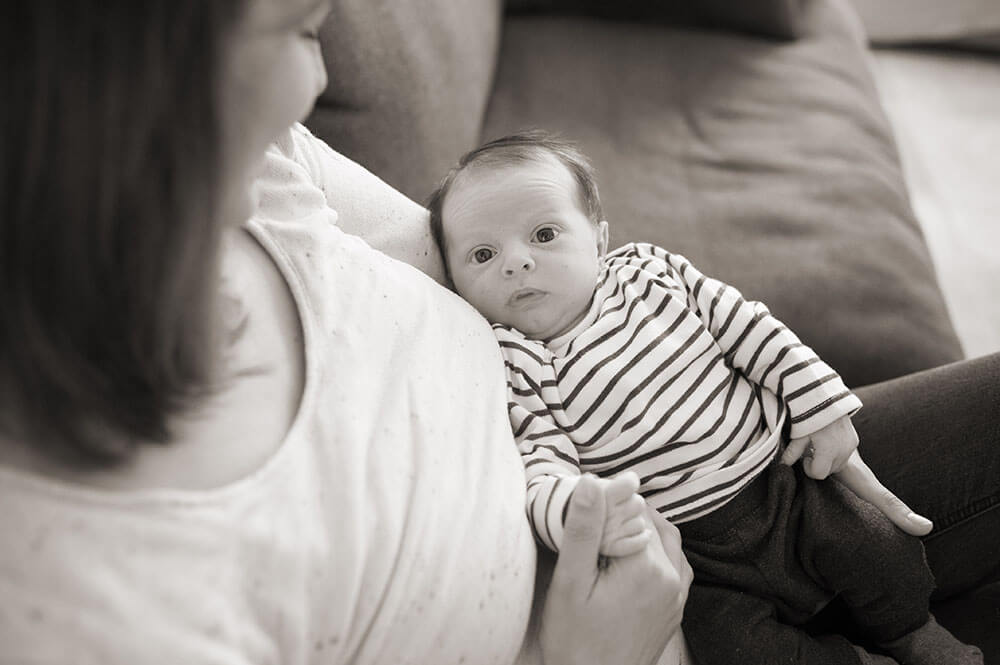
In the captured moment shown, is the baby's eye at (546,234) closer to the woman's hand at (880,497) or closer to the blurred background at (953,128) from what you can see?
the woman's hand at (880,497)

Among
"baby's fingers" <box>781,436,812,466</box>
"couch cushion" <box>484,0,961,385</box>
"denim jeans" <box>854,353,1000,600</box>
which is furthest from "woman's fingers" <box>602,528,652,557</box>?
"couch cushion" <box>484,0,961,385</box>

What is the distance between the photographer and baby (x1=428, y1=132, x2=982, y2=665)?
1.02 metres

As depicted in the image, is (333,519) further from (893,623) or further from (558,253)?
(893,623)

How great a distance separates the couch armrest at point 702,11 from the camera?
196 centimetres

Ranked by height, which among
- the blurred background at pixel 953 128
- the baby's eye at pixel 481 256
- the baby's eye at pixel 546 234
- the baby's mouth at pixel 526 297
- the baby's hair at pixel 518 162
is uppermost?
the baby's hair at pixel 518 162

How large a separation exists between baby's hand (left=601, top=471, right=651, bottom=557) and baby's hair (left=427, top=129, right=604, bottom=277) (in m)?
0.44

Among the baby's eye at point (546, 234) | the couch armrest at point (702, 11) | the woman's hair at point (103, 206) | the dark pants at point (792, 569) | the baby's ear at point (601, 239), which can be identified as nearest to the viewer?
the woman's hair at point (103, 206)

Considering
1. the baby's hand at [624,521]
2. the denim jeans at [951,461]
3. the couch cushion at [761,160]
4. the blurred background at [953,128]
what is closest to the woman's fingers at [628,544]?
the baby's hand at [624,521]

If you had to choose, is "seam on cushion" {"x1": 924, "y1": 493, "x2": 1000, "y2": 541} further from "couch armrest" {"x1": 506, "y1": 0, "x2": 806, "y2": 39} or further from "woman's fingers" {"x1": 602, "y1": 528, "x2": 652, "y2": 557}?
"couch armrest" {"x1": 506, "y1": 0, "x2": 806, "y2": 39}

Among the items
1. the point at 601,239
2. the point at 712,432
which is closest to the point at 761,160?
the point at 601,239

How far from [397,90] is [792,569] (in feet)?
2.74

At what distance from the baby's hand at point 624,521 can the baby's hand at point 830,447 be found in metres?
0.26

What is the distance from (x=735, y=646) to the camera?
99 cm

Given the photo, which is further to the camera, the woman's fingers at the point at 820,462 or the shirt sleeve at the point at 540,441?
the woman's fingers at the point at 820,462
